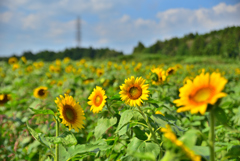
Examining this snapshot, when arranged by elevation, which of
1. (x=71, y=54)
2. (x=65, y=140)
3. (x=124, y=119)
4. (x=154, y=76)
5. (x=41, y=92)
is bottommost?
(x=65, y=140)

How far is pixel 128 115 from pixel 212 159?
53 cm

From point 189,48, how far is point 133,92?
100ft

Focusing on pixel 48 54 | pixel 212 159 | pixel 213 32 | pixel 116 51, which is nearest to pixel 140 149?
pixel 212 159

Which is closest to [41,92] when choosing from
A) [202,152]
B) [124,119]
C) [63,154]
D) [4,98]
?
[4,98]

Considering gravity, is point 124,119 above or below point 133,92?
below

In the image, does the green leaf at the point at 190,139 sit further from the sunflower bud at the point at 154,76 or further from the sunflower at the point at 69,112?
the sunflower bud at the point at 154,76

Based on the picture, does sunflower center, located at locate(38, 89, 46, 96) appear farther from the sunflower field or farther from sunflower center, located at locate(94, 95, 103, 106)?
sunflower center, located at locate(94, 95, 103, 106)

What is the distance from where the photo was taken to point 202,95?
0.77m

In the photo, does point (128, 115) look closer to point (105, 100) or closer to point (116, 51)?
point (105, 100)

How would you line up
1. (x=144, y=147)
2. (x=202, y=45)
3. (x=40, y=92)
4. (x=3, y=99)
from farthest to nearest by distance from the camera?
(x=202, y=45), (x=40, y=92), (x=3, y=99), (x=144, y=147)

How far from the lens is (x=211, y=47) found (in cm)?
2562

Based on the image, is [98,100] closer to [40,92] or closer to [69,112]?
[69,112]

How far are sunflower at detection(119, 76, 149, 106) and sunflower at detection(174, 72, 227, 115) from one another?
1.58 feet

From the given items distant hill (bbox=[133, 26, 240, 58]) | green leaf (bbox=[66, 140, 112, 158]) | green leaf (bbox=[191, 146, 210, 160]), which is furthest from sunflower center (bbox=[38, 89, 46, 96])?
distant hill (bbox=[133, 26, 240, 58])
